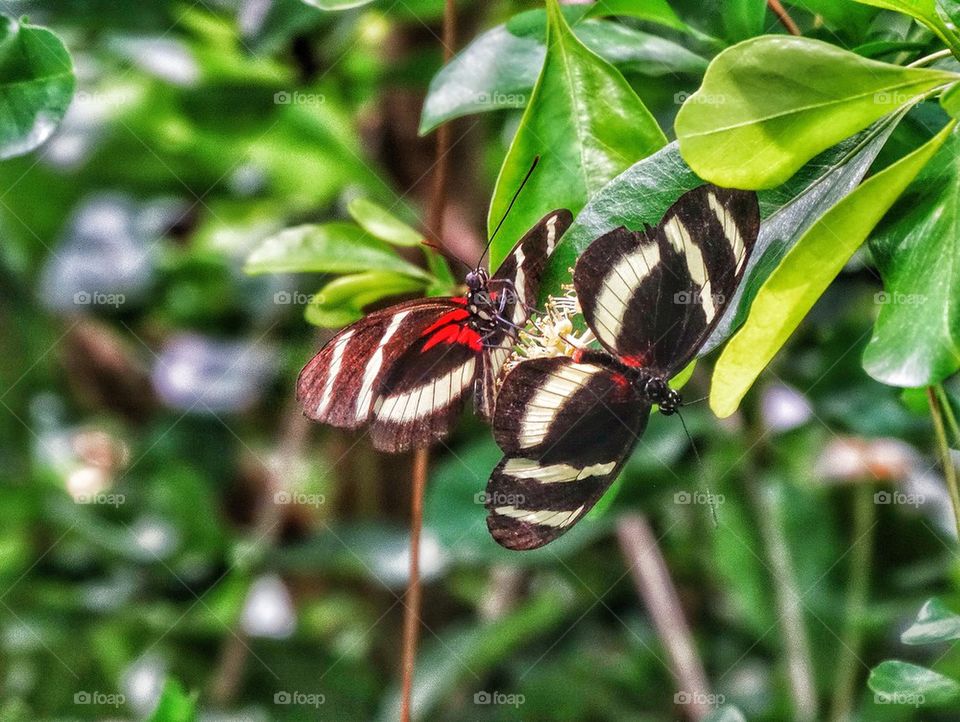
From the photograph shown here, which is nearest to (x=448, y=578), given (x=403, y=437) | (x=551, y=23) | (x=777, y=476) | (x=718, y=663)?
(x=718, y=663)

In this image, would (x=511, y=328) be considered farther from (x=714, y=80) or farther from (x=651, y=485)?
(x=651, y=485)

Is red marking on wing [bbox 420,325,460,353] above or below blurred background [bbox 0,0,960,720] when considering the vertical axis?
above

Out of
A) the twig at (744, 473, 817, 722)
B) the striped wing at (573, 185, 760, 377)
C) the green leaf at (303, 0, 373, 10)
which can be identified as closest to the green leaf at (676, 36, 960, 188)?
the striped wing at (573, 185, 760, 377)

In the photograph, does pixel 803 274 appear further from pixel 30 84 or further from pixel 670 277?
pixel 30 84

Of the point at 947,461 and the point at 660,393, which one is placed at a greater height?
the point at 660,393

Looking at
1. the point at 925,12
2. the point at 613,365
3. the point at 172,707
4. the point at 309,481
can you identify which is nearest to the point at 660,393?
the point at 613,365

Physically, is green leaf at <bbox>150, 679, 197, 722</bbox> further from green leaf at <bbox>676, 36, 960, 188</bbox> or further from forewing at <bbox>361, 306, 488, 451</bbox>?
green leaf at <bbox>676, 36, 960, 188</bbox>
